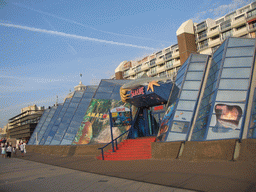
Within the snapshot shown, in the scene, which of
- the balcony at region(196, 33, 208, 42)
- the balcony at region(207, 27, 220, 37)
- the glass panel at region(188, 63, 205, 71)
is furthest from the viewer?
the balcony at region(196, 33, 208, 42)

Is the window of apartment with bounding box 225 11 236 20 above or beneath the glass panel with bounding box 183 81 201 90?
above

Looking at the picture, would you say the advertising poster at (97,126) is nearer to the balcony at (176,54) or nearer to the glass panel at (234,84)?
the glass panel at (234,84)

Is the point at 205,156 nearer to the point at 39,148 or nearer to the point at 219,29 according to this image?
the point at 39,148

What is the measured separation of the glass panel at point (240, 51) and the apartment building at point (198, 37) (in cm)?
3571

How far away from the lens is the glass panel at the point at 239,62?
12.2 m

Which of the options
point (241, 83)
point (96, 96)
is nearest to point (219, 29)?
point (96, 96)

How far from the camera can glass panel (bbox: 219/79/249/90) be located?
37.7 ft

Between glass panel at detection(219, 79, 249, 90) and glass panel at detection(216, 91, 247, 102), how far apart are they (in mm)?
381

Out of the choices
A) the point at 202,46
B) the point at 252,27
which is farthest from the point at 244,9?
the point at 202,46

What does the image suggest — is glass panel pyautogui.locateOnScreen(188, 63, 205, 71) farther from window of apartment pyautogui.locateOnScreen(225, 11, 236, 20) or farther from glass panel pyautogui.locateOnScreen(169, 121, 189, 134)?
window of apartment pyautogui.locateOnScreen(225, 11, 236, 20)

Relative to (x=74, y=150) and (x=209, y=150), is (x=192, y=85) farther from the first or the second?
(x=74, y=150)

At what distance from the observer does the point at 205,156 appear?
10133 millimetres

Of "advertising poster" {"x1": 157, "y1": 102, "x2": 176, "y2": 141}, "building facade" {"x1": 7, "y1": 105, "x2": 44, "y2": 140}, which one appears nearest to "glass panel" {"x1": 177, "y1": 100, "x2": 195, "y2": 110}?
"advertising poster" {"x1": 157, "y1": 102, "x2": 176, "y2": 141}

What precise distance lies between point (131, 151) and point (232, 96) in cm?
766
